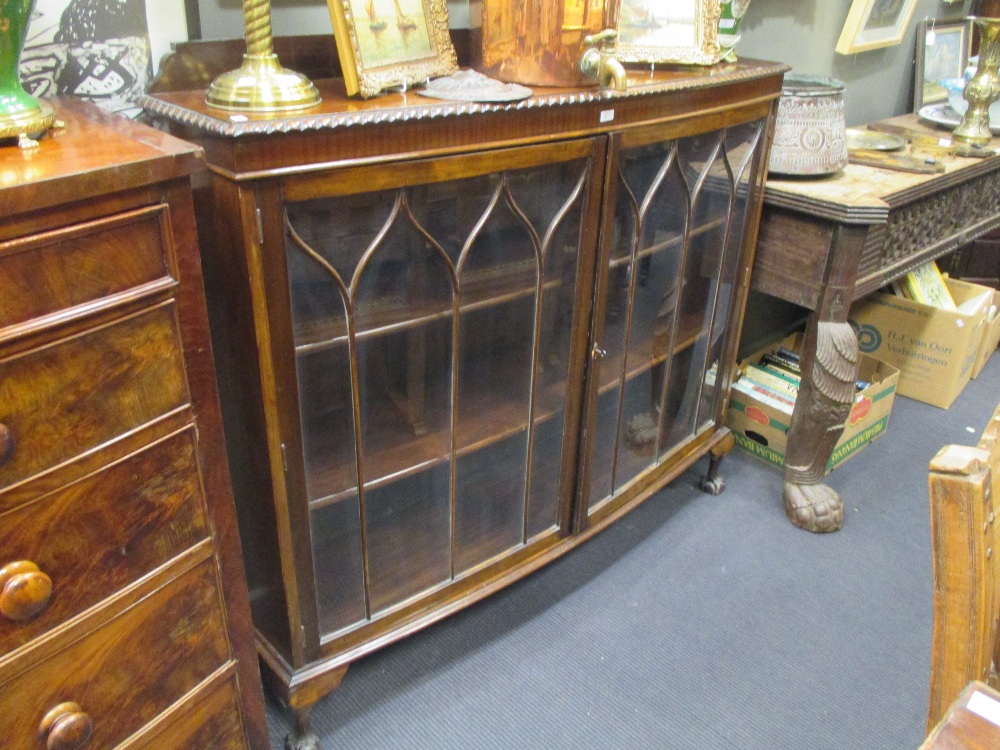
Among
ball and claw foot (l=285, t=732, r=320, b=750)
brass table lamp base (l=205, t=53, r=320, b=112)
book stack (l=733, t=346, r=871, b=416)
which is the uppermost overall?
brass table lamp base (l=205, t=53, r=320, b=112)

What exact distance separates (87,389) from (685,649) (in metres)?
1.20

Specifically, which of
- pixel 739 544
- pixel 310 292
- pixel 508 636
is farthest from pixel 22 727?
pixel 739 544

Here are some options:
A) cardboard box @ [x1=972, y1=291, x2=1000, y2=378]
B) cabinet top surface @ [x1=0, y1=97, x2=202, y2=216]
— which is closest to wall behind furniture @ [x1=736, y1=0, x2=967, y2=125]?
cardboard box @ [x1=972, y1=291, x2=1000, y2=378]

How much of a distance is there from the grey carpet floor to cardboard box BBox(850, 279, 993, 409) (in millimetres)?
553

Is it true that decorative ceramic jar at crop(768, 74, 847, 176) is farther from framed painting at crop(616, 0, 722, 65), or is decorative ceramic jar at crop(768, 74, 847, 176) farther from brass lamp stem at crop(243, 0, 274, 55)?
brass lamp stem at crop(243, 0, 274, 55)

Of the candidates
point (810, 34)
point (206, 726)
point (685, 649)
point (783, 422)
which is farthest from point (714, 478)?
point (206, 726)

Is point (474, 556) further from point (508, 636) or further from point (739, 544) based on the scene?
point (739, 544)

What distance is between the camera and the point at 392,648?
4.95ft

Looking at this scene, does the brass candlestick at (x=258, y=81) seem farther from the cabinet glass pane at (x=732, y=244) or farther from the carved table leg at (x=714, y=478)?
the carved table leg at (x=714, y=478)

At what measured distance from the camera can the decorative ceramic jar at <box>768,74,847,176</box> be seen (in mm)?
1627

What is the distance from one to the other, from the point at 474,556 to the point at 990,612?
81 cm

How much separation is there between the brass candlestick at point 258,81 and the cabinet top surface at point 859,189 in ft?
3.48

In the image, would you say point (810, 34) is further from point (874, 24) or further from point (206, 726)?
point (206, 726)

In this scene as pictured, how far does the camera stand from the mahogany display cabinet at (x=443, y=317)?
0.94 m
